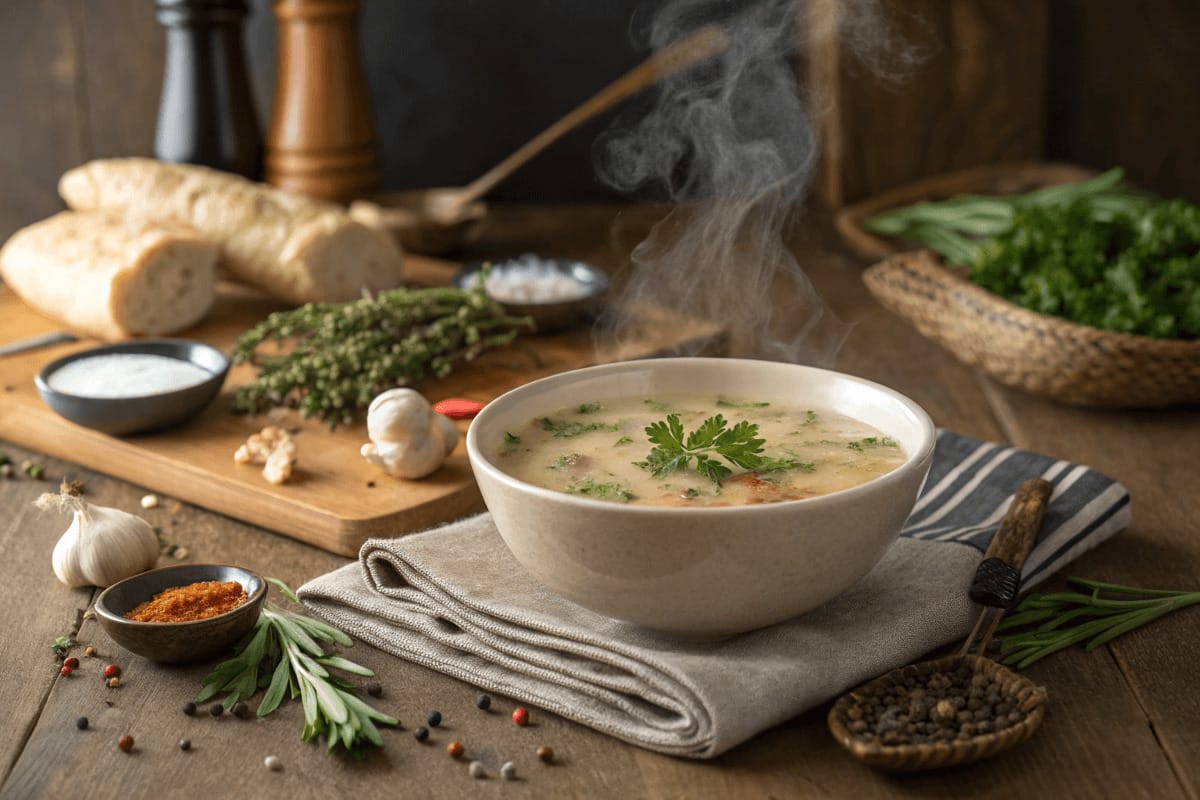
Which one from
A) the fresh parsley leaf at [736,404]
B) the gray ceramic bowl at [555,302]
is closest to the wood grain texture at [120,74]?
the gray ceramic bowl at [555,302]

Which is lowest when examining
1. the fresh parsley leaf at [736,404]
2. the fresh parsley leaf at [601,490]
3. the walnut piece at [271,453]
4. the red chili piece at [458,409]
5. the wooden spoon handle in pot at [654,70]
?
the walnut piece at [271,453]

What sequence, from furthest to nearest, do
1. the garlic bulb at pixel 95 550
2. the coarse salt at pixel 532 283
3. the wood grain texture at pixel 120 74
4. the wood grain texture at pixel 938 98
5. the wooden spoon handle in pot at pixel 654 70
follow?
the wood grain texture at pixel 120 74, the wood grain texture at pixel 938 98, the wooden spoon handle in pot at pixel 654 70, the coarse salt at pixel 532 283, the garlic bulb at pixel 95 550

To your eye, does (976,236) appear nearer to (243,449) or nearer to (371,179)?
(371,179)

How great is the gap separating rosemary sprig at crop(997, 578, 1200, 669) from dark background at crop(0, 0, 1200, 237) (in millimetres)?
2094

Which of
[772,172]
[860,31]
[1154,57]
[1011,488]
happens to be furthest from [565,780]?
[1154,57]

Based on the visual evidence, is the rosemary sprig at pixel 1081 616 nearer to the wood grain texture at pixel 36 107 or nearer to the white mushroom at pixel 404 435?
the white mushroom at pixel 404 435

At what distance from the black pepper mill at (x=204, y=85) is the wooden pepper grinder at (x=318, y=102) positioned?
0.31ft

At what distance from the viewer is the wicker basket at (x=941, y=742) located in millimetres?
1276

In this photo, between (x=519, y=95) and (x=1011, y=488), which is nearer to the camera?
(x=1011, y=488)

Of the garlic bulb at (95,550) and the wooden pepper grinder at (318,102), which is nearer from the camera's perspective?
the garlic bulb at (95,550)

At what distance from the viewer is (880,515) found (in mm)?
1386

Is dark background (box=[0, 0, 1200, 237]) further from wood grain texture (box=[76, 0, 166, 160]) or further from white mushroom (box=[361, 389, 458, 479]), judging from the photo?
white mushroom (box=[361, 389, 458, 479])

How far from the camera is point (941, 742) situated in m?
1.29

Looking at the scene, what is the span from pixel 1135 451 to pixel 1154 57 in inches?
79.6
